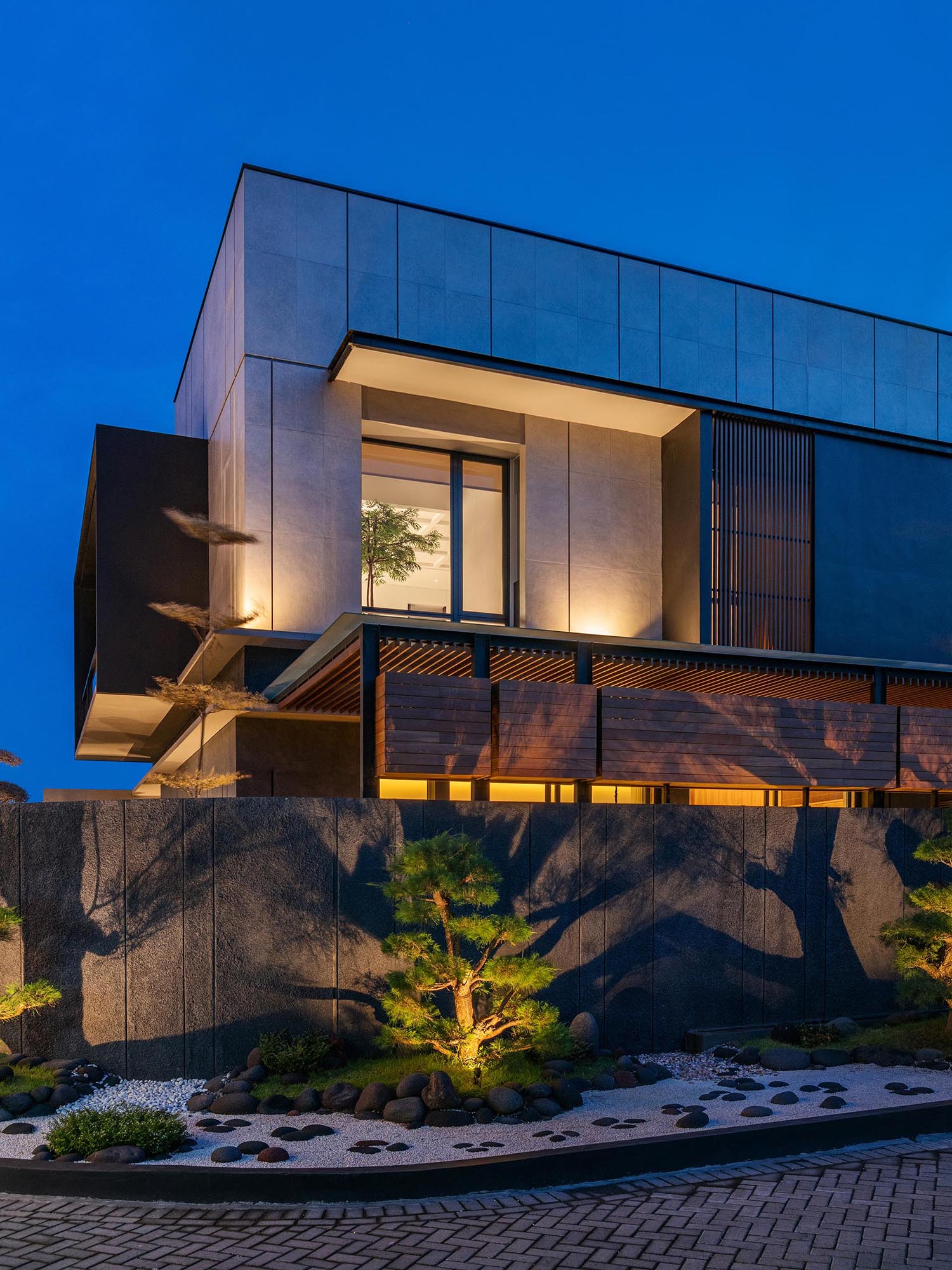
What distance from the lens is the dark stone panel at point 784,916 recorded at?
10453 mm

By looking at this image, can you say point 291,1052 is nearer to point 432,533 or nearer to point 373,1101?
point 373,1101

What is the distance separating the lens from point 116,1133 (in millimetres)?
6672

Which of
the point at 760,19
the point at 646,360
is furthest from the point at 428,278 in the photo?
the point at 760,19

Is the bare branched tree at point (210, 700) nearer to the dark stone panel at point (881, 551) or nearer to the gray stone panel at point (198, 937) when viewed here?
the gray stone panel at point (198, 937)

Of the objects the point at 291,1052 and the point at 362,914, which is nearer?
the point at 291,1052

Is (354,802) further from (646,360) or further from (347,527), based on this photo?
(646,360)

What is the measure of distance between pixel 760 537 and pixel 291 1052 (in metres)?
11.8

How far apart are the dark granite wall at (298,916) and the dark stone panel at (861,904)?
3.48 feet

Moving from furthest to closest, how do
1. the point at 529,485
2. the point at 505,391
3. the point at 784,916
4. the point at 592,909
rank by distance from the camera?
the point at 529,485
the point at 505,391
the point at 784,916
the point at 592,909

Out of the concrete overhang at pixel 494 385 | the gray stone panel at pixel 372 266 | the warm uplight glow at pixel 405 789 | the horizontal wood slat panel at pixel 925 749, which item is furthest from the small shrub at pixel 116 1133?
the gray stone panel at pixel 372 266

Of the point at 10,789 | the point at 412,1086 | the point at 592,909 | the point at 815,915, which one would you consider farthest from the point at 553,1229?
the point at 10,789

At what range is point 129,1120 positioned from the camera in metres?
6.79

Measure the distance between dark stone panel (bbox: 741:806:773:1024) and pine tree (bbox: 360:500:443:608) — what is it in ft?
23.6

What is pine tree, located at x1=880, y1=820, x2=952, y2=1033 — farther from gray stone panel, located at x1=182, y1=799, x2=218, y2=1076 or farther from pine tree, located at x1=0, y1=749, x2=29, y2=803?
pine tree, located at x1=0, y1=749, x2=29, y2=803
